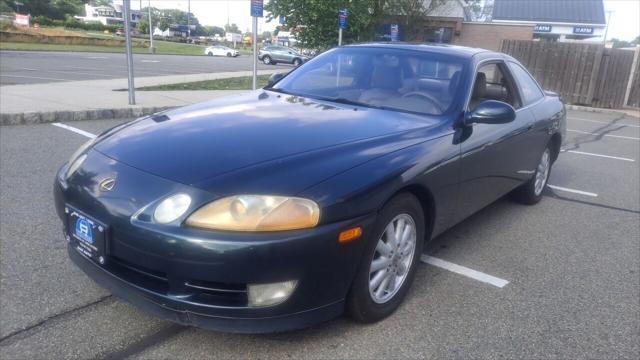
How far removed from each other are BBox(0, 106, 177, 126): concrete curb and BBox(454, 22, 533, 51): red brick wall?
955 inches

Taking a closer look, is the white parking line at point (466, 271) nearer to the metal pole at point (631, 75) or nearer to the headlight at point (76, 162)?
the headlight at point (76, 162)

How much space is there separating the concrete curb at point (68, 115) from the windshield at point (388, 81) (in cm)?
514

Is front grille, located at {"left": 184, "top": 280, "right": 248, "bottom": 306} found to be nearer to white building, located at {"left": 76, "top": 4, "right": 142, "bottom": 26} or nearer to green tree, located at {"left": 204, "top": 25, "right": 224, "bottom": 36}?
white building, located at {"left": 76, "top": 4, "right": 142, "bottom": 26}

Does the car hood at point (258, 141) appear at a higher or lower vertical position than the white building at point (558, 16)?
lower

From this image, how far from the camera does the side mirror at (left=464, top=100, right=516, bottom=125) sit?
129 inches


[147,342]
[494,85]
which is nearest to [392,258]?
[147,342]

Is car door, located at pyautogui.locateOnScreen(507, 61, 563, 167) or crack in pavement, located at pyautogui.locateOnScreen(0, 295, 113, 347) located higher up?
car door, located at pyautogui.locateOnScreen(507, 61, 563, 167)

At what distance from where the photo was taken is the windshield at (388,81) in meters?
3.48

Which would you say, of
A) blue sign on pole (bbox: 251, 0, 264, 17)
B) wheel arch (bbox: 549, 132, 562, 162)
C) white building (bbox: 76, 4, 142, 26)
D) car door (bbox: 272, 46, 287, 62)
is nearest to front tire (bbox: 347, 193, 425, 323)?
wheel arch (bbox: 549, 132, 562, 162)

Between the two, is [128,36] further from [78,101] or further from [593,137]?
[593,137]

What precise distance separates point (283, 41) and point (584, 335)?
70286 mm

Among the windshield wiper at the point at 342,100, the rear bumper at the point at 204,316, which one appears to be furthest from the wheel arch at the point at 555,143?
the rear bumper at the point at 204,316

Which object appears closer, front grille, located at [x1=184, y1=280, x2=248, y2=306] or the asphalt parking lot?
front grille, located at [x1=184, y1=280, x2=248, y2=306]

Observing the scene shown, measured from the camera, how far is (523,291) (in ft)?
10.6
